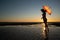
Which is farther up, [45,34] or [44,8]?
[44,8]

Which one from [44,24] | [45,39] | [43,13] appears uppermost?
[43,13]

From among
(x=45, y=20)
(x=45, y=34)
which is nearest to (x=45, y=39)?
(x=45, y=34)

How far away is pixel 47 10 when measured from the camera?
1552 centimetres

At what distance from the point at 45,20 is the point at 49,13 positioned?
0.77 metres

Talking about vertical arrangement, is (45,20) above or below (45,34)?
above

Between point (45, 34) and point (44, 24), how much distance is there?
0.92m

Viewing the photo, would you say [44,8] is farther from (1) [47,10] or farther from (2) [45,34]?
(2) [45,34]

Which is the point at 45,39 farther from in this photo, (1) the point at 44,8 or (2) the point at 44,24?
(1) the point at 44,8

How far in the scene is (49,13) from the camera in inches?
595

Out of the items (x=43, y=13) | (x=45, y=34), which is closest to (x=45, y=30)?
(x=45, y=34)

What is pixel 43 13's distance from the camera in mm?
15609

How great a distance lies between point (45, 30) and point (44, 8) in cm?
204

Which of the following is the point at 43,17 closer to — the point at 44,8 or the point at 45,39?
the point at 44,8

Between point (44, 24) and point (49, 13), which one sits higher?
point (49, 13)
